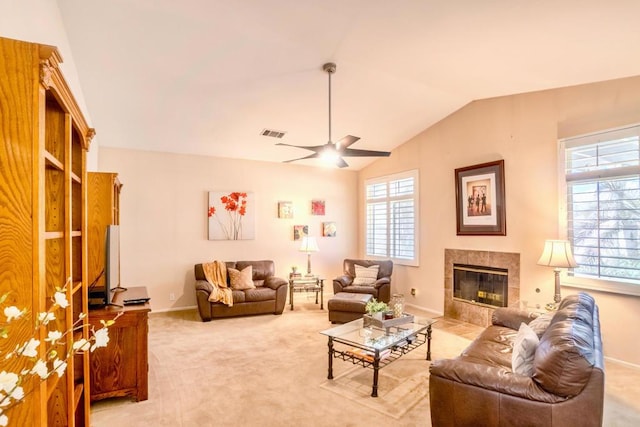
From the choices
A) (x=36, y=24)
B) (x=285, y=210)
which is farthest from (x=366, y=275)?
(x=36, y=24)

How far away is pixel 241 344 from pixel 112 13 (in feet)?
12.1

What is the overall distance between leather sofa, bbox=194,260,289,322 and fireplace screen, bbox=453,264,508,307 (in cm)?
284

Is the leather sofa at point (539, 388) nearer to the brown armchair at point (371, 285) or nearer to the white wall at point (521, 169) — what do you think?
the white wall at point (521, 169)

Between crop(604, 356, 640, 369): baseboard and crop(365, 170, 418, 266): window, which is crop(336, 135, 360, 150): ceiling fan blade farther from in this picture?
crop(604, 356, 640, 369): baseboard

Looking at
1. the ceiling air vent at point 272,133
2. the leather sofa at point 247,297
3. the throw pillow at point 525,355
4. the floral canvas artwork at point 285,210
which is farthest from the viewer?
the floral canvas artwork at point 285,210

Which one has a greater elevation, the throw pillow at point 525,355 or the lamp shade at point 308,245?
the lamp shade at point 308,245

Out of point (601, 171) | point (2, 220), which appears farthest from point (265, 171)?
point (2, 220)

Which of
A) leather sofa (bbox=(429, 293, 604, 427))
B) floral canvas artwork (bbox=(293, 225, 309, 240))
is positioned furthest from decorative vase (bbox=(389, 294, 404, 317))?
floral canvas artwork (bbox=(293, 225, 309, 240))

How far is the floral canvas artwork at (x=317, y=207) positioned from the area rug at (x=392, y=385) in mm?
3796

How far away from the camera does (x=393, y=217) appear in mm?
6625

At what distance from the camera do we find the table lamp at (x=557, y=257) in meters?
3.74

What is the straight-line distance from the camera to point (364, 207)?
7.43 m

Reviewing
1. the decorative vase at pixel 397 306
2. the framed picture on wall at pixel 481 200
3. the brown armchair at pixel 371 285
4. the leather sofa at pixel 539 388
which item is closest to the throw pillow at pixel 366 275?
the brown armchair at pixel 371 285

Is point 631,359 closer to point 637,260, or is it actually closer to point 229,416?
point 637,260
